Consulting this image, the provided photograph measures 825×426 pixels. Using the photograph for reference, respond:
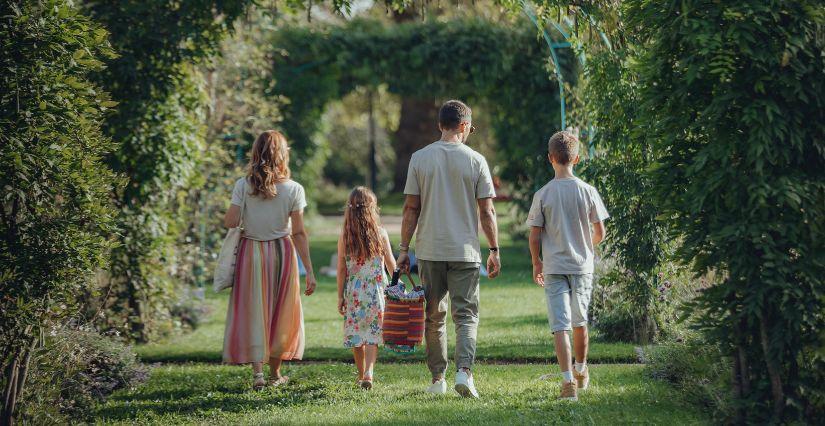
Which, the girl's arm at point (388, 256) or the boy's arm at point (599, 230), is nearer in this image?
the boy's arm at point (599, 230)

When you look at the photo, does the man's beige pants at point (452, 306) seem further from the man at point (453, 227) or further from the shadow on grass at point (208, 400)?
the shadow on grass at point (208, 400)

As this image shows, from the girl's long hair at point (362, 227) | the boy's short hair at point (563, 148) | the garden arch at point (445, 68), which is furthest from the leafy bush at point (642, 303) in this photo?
the garden arch at point (445, 68)

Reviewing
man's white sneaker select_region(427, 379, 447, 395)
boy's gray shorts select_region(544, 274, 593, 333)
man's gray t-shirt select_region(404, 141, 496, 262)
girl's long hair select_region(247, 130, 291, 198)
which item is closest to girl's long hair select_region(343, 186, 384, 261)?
girl's long hair select_region(247, 130, 291, 198)

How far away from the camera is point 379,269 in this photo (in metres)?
6.95

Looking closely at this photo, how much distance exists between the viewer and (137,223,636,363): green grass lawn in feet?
27.1

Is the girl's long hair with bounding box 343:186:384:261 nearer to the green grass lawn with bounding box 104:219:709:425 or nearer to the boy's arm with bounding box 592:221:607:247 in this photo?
the green grass lawn with bounding box 104:219:709:425

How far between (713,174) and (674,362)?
2029 mm

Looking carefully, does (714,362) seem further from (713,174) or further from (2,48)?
(2,48)

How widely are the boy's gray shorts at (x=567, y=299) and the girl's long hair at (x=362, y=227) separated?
1409 millimetres

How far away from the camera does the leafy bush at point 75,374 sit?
5.59 meters

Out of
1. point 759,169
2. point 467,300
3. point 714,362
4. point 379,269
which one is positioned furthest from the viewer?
point 379,269

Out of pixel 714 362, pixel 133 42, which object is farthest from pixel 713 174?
pixel 133 42

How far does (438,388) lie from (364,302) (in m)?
0.97

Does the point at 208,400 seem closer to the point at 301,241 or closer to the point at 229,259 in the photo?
the point at 229,259
